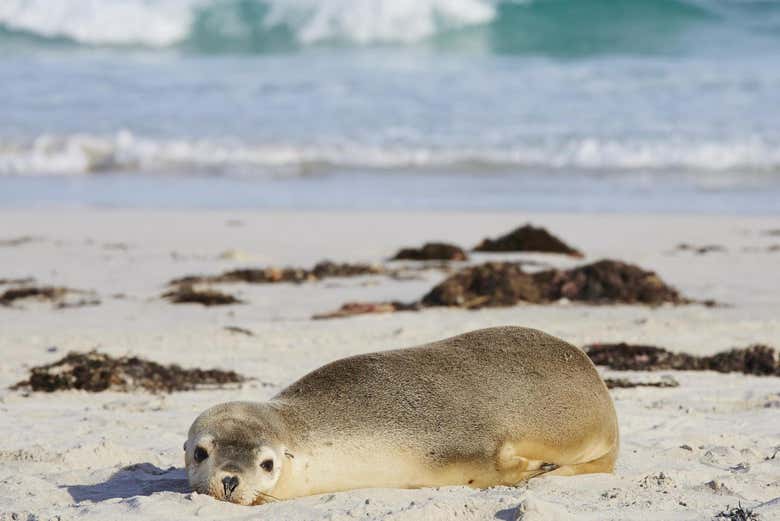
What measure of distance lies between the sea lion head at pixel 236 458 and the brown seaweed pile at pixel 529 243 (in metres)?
8.31

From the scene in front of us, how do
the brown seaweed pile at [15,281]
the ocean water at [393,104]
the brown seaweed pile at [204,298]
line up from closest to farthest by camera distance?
the brown seaweed pile at [204,298] → the brown seaweed pile at [15,281] → the ocean water at [393,104]

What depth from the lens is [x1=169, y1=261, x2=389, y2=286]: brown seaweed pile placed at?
10.7m

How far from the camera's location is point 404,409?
4.34 m

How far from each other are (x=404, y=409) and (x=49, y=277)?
744cm

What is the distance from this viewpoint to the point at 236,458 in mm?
3955

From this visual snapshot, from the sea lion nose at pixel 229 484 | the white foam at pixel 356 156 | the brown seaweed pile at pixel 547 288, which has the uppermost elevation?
the sea lion nose at pixel 229 484

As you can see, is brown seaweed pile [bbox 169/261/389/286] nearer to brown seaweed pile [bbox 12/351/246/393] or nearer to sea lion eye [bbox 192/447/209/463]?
brown seaweed pile [bbox 12/351/246/393]

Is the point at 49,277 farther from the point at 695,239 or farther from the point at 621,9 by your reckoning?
the point at 621,9

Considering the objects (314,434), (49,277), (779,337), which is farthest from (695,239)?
(314,434)

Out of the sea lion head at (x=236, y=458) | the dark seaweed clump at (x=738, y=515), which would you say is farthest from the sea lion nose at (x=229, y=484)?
the dark seaweed clump at (x=738, y=515)

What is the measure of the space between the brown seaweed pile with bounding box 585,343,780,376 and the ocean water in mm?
9245

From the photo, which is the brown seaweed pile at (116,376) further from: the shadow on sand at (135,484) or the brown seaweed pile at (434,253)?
the brown seaweed pile at (434,253)

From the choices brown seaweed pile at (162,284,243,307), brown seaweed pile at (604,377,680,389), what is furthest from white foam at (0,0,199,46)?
brown seaweed pile at (604,377,680,389)

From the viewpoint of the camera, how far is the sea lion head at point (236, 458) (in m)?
3.96
